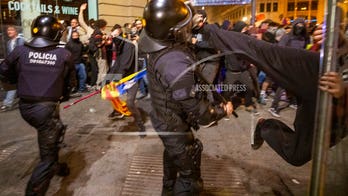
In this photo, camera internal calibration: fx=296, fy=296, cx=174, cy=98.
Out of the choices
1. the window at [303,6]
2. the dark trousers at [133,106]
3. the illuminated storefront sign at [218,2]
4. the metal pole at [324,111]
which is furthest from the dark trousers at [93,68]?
the window at [303,6]

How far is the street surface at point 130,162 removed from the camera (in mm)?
3412

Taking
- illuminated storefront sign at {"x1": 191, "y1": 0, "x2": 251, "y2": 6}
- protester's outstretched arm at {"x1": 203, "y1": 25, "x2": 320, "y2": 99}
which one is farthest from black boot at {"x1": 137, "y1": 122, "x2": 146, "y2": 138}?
illuminated storefront sign at {"x1": 191, "y1": 0, "x2": 251, "y2": 6}

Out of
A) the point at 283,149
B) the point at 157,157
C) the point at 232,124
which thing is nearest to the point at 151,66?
the point at 283,149

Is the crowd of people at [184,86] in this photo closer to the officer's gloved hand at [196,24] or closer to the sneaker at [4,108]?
the officer's gloved hand at [196,24]

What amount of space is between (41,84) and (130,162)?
173cm

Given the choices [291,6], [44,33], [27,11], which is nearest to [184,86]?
[44,33]

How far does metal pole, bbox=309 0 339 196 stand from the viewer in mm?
1295

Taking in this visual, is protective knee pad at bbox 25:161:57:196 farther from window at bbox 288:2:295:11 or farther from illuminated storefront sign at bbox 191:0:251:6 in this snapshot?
window at bbox 288:2:295:11

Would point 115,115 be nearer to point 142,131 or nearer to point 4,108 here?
point 142,131

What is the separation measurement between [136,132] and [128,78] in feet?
3.19

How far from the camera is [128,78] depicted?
5258 millimetres

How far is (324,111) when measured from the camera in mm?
1354

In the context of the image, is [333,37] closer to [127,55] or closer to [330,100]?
[330,100]

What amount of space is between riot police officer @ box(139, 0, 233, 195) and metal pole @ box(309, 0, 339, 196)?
0.92 m
